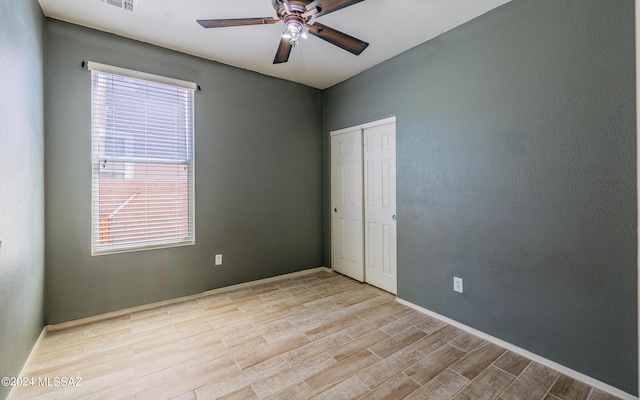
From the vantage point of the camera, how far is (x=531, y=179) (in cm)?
211

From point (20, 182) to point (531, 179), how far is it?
3.48 meters

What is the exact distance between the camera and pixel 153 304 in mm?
2959

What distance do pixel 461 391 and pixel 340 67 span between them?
10.7 feet

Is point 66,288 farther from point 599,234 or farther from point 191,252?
point 599,234

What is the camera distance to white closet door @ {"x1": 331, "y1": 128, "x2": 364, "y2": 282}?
3740 mm

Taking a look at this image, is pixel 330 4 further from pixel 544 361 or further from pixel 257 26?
pixel 544 361

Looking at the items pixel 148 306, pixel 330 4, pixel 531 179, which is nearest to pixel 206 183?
pixel 148 306

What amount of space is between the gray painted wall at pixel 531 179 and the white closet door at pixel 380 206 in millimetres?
275

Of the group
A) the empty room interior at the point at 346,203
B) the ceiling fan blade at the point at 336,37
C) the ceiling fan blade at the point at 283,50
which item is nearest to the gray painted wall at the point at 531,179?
the empty room interior at the point at 346,203

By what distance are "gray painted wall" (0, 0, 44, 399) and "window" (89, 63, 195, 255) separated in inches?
15.9

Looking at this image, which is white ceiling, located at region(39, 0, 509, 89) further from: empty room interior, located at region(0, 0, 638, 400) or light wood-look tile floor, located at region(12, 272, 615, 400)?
light wood-look tile floor, located at region(12, 272, 615, 400)

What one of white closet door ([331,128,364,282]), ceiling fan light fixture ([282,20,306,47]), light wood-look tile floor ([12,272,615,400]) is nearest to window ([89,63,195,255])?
light wood-look tile floor ([12,272,615,400])

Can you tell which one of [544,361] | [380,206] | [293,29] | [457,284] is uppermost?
[293,29]

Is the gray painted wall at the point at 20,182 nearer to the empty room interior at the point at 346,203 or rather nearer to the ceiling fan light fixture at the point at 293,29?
the empty room interior at the point at 346,203
